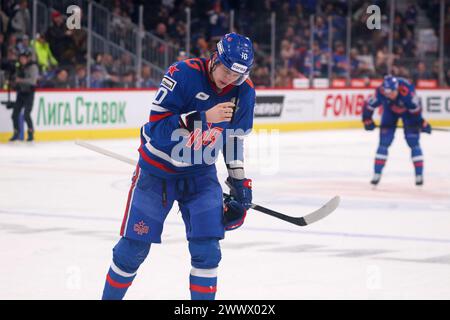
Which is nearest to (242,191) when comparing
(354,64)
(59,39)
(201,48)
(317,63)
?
(59,39)

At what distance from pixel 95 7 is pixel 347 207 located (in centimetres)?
969

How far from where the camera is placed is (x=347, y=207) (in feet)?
34.5

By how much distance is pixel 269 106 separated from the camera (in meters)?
21.8

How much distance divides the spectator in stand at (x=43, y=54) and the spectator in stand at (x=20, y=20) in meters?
0.24

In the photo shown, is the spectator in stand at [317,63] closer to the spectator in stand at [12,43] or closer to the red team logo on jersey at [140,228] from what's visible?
the spectator in stand at [12,43]

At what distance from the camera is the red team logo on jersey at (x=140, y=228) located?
17.1 ft

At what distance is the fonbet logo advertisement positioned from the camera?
2153 centimetres

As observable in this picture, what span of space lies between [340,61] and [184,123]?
1868cm

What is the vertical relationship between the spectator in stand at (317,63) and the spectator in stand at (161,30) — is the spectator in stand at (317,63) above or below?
below

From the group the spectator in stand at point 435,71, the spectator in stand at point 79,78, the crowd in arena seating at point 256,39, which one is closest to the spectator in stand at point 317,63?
the crowd in arena seating at point 256,39

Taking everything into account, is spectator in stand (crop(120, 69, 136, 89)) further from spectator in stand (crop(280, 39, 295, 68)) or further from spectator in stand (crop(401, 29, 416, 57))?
spectator in stand (crop(401, 29, 416, 57))

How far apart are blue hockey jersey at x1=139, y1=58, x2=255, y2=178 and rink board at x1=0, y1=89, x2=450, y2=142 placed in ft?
40.8

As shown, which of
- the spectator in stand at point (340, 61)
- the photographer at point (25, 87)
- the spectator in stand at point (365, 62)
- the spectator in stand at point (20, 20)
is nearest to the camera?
the photographer at point (25, 87)

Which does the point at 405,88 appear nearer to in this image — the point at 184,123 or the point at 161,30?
the point at 184,123
